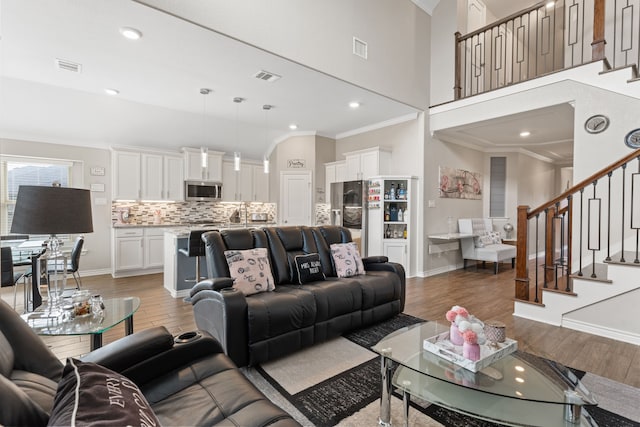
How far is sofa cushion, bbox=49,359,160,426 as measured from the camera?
679 mm

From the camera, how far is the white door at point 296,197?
6.94m

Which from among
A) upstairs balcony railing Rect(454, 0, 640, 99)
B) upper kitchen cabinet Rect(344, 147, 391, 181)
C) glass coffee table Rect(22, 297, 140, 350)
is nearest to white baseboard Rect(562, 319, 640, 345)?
upstairs balcony railing Rect(454, 0, 640, 99)

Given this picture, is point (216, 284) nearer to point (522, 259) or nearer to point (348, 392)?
point (348, 392)

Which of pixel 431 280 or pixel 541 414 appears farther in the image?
pixel 431 280

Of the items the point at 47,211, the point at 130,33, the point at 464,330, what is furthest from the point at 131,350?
the point at 130,33

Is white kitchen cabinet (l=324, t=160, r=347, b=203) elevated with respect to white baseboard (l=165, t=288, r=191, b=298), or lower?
elevated

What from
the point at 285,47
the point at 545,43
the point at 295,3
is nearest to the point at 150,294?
the point at 285,47

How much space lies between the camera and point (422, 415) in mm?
1836

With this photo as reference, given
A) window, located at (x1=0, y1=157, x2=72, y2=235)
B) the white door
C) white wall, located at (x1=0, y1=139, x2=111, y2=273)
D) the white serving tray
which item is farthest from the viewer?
the white door

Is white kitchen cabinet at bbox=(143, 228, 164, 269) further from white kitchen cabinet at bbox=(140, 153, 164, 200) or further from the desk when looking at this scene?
the desk

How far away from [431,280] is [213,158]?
514 centimetres

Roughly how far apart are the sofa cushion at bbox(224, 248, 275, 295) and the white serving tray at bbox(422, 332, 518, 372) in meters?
1.47

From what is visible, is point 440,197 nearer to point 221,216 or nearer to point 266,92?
point 266,92

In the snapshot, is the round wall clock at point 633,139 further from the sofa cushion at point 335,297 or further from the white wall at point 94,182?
the white wall at point 94,182
